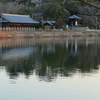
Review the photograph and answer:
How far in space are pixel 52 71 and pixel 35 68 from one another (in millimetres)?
1034

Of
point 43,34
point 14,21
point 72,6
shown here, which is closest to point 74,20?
point 72,6

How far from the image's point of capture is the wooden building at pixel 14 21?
36.8 metres

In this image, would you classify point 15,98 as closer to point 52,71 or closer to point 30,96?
point 30,96

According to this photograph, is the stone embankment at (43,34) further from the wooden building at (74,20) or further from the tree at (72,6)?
the tree at (72,6)

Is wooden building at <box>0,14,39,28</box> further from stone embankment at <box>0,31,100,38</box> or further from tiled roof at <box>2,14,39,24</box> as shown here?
stone embankment at <box>0,31,100,38</box>

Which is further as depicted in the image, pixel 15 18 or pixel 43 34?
pixel 15 18

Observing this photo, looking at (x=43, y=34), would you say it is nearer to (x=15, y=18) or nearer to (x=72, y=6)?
(x=15, y=18)

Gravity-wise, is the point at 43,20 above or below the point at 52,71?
above

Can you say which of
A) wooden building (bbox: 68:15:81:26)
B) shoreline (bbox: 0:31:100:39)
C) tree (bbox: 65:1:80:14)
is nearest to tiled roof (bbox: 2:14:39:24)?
shoreline (bbox: 0:31:100:39)

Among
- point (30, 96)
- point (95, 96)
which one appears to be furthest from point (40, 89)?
point (95, 96)

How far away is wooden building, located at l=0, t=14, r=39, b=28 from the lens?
3675 cm

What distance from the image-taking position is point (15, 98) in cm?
621

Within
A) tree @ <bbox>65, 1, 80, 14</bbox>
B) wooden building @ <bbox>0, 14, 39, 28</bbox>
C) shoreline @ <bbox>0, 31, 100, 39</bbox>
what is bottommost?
shoreline @ <bbox>0, 31, 100, 39</bbox>

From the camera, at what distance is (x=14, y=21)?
37062 mm
